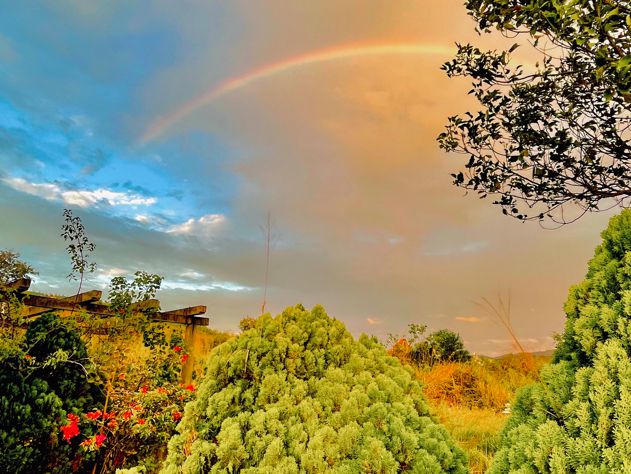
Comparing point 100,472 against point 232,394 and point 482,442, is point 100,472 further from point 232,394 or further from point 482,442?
point 482,442

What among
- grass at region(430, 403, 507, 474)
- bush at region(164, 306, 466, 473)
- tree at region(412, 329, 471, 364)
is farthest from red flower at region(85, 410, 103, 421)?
tree at region(412, 329, 471, 364)

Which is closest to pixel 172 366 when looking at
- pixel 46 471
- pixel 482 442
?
pixel 46 471

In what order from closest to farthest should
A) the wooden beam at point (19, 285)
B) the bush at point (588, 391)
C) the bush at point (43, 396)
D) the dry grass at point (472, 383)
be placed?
1. the bush at point (588, 391)
2. the bush at point (43, 396)
3. the wooden beam at point (19, 285)
4. the dry grass at point (472, 383)

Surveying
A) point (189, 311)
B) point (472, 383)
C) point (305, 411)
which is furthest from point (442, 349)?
point (305, 411)

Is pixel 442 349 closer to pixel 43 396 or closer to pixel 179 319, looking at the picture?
pixel 179 319

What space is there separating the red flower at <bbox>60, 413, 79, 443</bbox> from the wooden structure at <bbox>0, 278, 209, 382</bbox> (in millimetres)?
1567

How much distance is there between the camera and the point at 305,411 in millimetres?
2775

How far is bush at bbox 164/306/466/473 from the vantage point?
2656mm

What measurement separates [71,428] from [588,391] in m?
4.88

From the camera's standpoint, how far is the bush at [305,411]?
2656mm

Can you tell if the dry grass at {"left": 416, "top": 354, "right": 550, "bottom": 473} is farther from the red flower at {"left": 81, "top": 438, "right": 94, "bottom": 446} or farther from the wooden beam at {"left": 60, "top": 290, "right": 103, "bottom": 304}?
the wooden beam at {"left": 60, "top": 290, "right": 103, "bottom": 304}

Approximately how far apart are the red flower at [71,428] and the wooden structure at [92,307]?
1.57 metres

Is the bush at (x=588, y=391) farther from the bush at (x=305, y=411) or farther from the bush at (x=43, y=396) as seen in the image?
the bush at (x=43, y=396)

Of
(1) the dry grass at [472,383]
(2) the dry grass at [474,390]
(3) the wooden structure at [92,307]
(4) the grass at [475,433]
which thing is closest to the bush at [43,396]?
(3) the wooden structure at [92,307]
